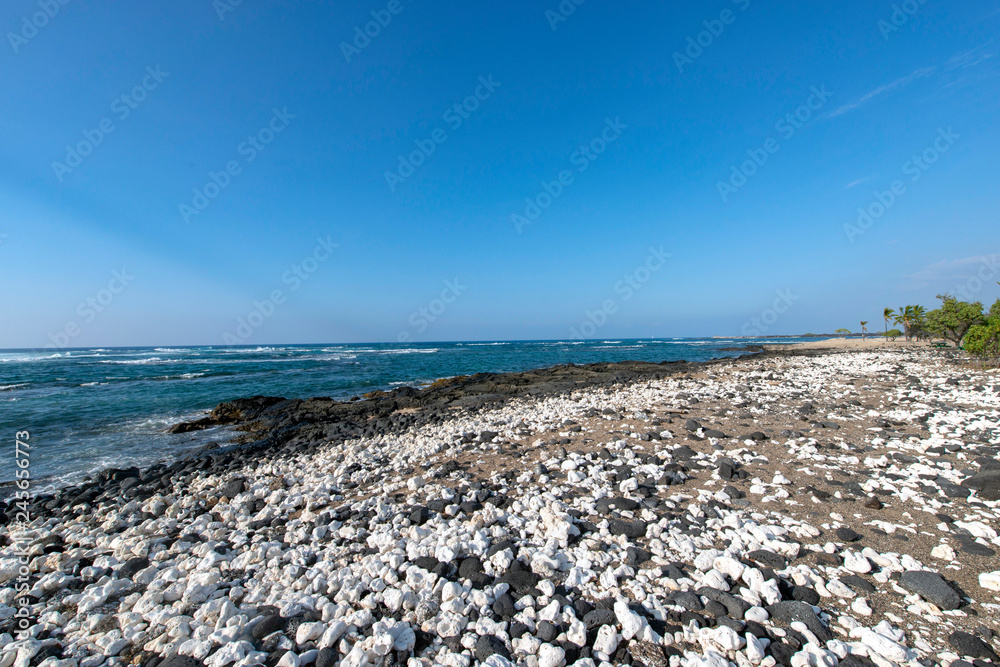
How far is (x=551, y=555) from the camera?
13.9 ft

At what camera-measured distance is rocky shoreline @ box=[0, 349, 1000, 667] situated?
10.2ft

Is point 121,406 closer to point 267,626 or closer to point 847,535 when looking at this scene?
point 267,626

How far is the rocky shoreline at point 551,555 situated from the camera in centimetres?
312

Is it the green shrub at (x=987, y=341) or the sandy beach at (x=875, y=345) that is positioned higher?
the green shrub at (x=987, y=341)

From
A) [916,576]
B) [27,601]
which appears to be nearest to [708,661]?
[916,576]

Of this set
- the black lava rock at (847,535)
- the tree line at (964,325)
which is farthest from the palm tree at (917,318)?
the black lava rock at (847,535)

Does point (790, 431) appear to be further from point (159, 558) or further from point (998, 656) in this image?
point (159, 558)

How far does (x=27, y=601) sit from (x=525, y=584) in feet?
16.6

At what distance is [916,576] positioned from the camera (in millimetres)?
3547

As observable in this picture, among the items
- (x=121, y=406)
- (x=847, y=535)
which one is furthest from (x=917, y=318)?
(x=121, y=406)

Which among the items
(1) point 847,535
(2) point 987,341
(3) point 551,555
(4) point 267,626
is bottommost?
(4) point 267,626

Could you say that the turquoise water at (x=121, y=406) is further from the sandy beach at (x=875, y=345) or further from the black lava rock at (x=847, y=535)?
the sandy beach at (x=875, y=345)

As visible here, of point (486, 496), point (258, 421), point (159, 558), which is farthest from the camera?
point (258, 421)

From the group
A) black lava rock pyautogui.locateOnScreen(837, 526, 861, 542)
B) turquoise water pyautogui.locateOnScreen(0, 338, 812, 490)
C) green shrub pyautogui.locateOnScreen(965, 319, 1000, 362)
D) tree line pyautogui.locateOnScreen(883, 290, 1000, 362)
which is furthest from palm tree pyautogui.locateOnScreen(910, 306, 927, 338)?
black lava rock pyautogui.locateOnScreen(837, 526, 861, 542)
